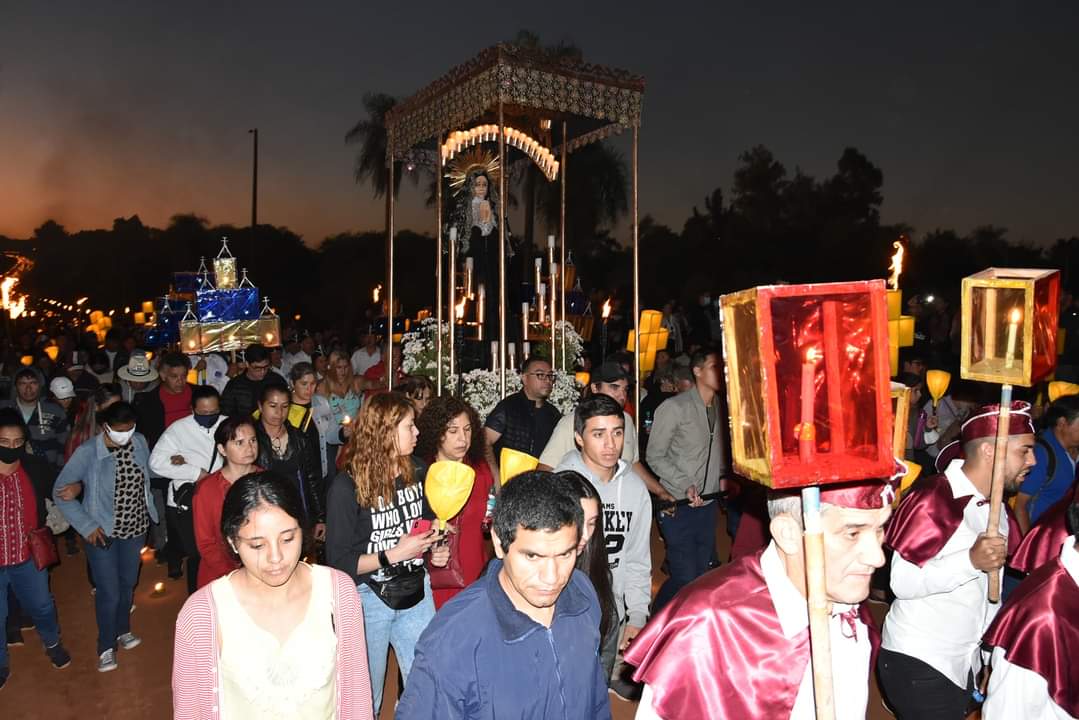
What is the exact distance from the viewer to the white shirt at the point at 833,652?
7.64 feet

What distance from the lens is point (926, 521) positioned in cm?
371

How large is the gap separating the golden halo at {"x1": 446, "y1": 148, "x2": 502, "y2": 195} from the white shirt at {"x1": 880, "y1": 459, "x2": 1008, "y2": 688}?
765cm

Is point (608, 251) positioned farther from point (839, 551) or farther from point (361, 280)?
point (839, 551)

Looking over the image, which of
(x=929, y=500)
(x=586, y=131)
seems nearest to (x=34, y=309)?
(x=586, y=131)

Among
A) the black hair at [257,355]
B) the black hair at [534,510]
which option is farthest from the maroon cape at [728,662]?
the black hair at [257,355]

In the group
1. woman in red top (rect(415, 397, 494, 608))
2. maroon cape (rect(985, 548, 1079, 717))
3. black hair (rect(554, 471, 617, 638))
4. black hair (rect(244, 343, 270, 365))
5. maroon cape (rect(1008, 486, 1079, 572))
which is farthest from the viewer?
black hair (rect(244, 343, 270, 365))

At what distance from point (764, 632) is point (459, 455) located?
8.93 ft

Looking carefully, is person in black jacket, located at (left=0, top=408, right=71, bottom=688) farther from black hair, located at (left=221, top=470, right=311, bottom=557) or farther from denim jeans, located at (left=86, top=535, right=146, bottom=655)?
black hair, located at (left=221, top=470, right=311, bottom=557)

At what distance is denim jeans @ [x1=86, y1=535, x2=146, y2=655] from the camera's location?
19.2ft

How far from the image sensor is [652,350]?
1067cm

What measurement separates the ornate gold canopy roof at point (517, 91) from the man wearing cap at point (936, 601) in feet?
20.1

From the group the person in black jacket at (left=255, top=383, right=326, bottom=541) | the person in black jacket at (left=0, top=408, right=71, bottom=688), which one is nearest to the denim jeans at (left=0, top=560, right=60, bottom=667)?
the person in black jacket at (left=0, top=408, right=71, bottom=688)

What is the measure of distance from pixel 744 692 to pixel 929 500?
1924 mm

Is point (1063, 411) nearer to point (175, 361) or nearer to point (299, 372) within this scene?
point (299, 372)
